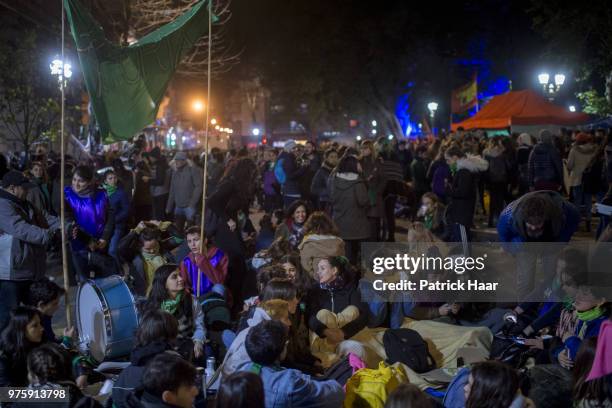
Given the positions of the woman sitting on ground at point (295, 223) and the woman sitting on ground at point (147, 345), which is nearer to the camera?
the woman sitting on ground at point (147, 345)

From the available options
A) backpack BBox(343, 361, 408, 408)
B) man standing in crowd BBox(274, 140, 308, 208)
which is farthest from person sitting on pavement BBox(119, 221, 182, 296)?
man standing in crowd BBox(274, 140, 308, 208)

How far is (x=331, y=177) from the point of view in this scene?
412 inches

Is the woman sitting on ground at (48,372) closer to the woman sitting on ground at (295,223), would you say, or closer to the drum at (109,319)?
the drum at (109,319)

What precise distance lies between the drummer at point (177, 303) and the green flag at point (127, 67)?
1662mm

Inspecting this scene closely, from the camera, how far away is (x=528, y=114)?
2070cm

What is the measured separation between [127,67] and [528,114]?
51.9 ft

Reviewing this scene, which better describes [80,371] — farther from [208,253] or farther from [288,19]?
[288,19]

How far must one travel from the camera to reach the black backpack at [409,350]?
6.48 m

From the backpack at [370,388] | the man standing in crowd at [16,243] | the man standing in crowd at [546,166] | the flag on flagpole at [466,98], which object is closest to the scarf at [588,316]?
the backpack at [370,388]

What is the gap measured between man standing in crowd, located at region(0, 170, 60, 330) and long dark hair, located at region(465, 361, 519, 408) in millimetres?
4365

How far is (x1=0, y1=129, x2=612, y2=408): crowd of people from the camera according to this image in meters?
4.47

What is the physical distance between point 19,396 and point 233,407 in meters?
1.66

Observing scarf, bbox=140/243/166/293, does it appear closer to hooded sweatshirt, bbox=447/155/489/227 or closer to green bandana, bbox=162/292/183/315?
green bandana, bbox=162/292/183/315

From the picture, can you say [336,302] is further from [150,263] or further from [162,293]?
[150,263]
